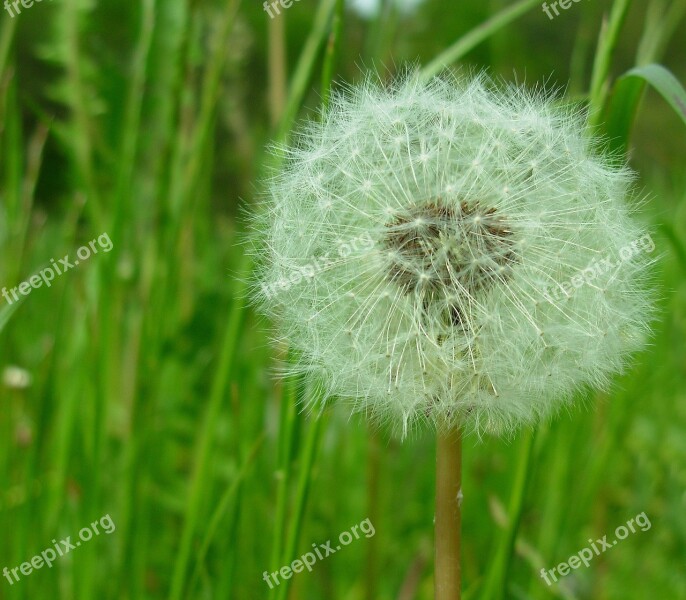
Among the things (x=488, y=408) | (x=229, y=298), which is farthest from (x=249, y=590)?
(x=488, y=408)

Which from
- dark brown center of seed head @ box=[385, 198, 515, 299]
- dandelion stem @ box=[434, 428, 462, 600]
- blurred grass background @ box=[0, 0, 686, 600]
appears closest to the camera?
dandelion stem @ box=[434, 428, 462, 600]

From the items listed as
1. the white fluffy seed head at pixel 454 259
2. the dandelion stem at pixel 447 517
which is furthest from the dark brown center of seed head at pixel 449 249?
the dandelion stem at pixel 447 517

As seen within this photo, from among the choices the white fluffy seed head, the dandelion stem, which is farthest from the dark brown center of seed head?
the dandelion stem

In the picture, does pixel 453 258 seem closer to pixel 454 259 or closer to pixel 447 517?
pixel 454 259


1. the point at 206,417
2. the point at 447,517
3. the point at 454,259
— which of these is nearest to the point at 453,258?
the point at 454,259

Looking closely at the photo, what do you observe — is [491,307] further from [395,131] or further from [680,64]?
[680,64]

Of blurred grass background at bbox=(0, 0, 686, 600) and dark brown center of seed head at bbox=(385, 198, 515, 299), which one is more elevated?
blurred grass background at bbox=(0, 0, 686, 600)

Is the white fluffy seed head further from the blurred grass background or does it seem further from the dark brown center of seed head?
the blurred grass background
